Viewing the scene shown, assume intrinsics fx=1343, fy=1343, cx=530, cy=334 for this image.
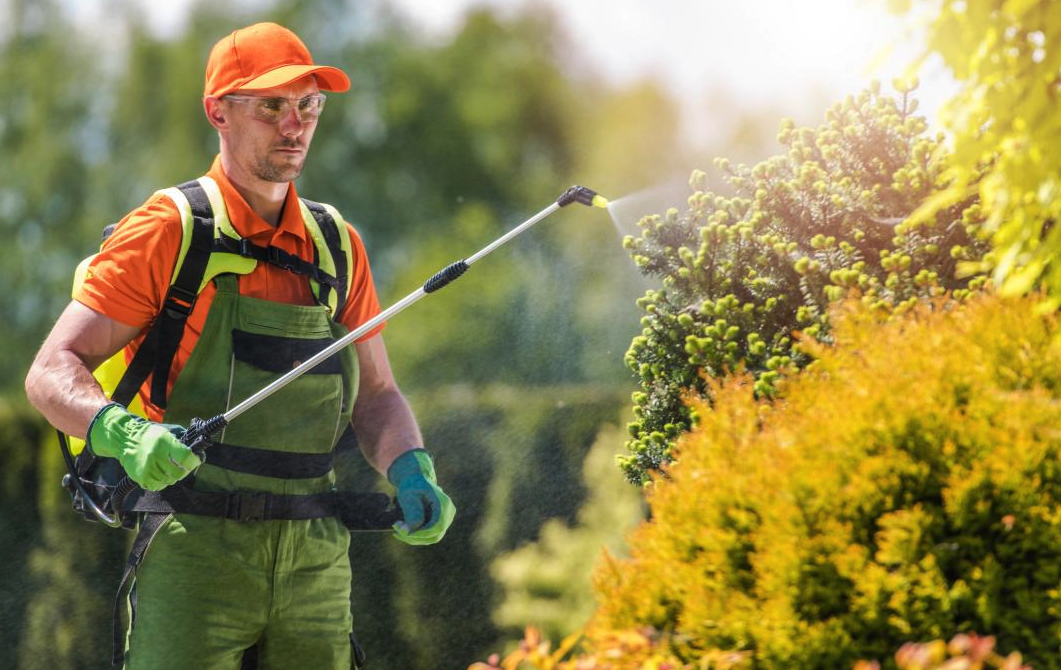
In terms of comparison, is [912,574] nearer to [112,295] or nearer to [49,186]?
[112,295]

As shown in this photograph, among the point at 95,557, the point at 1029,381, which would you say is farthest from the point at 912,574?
the point at 95,557

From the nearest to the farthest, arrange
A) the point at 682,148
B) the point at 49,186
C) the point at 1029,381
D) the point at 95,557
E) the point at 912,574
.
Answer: the point at 912,574, the point at 1029,381, the point at 95,557, the point at 682,148, the point at 49,186

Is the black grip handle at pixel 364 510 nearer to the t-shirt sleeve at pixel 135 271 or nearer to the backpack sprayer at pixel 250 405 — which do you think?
the backpack sprayer at pixel 250 405

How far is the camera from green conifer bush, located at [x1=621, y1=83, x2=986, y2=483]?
376 centimetres

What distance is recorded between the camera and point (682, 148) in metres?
22.0

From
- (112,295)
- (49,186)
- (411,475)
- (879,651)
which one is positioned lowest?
(879,651)

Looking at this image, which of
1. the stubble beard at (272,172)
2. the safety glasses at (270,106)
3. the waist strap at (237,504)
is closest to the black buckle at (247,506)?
the waist strap at (237,504)

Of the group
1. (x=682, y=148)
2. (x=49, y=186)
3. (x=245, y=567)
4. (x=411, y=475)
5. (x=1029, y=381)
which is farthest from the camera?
(x=49, y=186)

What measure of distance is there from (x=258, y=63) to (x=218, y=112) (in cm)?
17

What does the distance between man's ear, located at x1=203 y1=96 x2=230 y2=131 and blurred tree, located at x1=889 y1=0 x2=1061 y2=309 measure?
1.67 meters

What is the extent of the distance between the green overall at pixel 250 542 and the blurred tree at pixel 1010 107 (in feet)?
5.00

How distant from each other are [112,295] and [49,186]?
21841mm

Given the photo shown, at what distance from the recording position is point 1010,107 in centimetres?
255

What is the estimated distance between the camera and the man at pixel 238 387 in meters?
3.05
